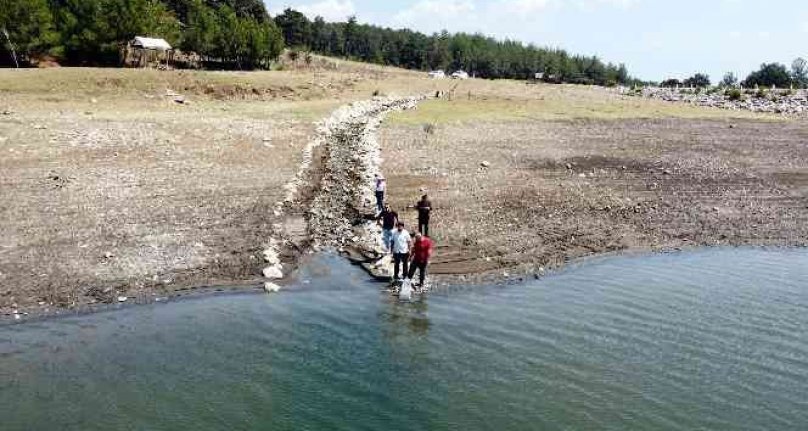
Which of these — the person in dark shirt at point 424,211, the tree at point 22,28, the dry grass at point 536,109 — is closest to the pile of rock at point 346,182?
the person in dark shirt at point 424,211

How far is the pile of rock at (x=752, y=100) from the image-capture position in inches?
3061

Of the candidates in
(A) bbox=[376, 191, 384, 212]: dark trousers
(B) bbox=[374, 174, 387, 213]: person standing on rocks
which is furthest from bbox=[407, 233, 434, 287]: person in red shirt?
(A) bbox=[376, 191, 384, 212]: dark trousers

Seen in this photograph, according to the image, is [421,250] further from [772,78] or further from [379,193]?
[772,78]

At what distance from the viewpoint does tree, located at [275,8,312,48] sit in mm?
162000

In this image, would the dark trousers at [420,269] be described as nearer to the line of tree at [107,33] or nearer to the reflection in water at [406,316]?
the reflection in water at [406,316]

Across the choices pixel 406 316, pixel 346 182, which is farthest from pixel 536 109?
pixel 406 316

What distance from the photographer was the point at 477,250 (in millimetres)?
25438

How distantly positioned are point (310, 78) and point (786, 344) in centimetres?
6853

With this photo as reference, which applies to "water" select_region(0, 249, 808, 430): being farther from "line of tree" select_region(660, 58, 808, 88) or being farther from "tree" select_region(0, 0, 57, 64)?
"line of tree" select_region(660, 58, 808, 88)

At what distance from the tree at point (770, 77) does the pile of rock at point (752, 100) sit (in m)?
39.7

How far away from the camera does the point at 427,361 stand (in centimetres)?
1669

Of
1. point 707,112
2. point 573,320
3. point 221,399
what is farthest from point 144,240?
point 707,112

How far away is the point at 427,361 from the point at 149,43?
74.3 m

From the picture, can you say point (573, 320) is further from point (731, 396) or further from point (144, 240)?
point (144, 240)
